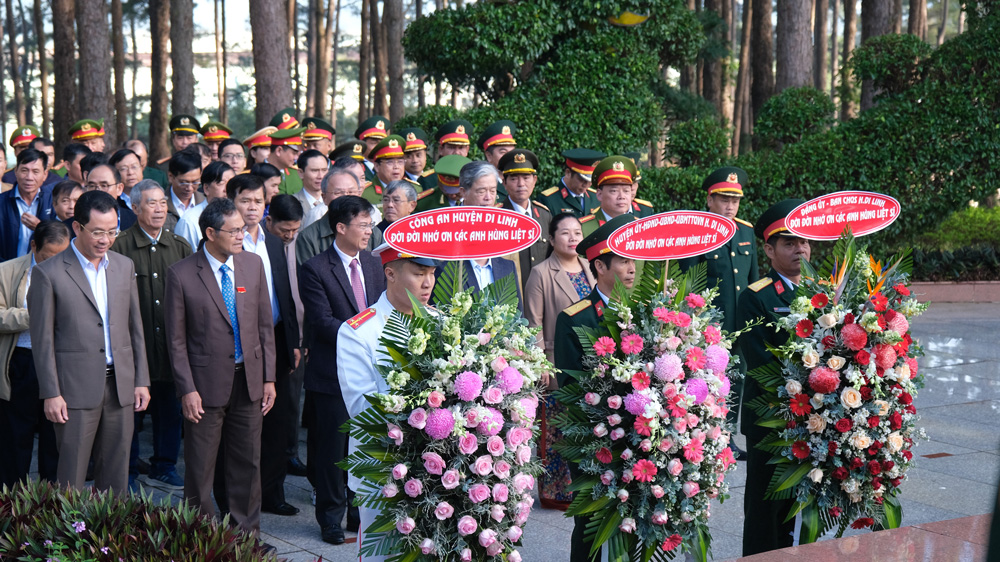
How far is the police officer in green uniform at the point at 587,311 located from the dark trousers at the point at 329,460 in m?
1.44

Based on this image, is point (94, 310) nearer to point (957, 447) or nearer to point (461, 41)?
point (957, 447)

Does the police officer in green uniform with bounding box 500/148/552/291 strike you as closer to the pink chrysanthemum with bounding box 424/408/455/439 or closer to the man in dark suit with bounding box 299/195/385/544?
the man in dark suit with bounding box 299/195/385/544

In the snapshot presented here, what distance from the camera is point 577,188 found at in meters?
7.93

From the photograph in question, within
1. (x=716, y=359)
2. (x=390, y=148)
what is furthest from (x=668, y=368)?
(x=390, y=148)

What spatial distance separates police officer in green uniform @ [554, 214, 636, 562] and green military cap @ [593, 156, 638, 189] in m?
2.09

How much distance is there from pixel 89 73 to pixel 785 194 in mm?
10838

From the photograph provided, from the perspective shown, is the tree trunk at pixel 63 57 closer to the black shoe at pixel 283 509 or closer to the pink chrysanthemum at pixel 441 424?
the black shoe at pixel 283 509

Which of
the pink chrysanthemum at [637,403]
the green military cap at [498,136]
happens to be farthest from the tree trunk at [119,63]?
the pink chrysanthemum at [637,403]

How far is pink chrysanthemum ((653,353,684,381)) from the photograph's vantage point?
3975mm

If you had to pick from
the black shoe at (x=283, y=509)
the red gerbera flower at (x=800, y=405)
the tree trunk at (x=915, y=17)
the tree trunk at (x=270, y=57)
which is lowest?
the black shoe at (x=283, y=509)

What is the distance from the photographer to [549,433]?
20.4 feet

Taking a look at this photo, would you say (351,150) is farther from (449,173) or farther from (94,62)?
(94,62)

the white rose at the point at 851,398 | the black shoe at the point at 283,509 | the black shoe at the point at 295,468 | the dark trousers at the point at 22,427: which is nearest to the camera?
the white rose at the point at 851,398

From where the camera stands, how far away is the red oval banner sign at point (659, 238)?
444 centimetres
